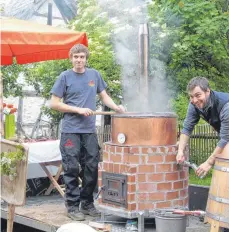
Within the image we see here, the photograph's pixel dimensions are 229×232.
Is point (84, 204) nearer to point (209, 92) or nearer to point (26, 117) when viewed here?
point (209, 92)

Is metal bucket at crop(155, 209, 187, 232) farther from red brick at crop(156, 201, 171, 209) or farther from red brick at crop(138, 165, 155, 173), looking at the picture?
red brick at crop(138, 165, 155, 173)

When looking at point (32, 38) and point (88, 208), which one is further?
point (32, 38)

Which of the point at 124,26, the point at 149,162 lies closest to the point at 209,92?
the point at 149,162

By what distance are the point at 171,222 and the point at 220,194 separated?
592 millimetres

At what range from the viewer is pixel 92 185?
5082mm

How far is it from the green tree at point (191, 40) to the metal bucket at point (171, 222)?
3.68 meters

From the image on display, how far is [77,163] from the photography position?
192 inches

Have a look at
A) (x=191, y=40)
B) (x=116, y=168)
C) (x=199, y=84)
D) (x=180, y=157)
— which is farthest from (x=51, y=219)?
(x=191, y=40)

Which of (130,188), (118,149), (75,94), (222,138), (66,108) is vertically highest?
(75,94)

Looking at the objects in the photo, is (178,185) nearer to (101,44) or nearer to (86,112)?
(86,112)

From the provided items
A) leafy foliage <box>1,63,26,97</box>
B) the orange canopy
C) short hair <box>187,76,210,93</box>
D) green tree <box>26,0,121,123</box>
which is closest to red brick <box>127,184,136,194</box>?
short hair <box>187,76,210,93</box>

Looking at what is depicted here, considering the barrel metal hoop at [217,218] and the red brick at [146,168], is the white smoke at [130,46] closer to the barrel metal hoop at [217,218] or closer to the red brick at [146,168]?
the red brick at [146,168]

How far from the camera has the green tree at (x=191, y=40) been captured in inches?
291

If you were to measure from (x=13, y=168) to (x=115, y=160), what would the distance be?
1138 mm
